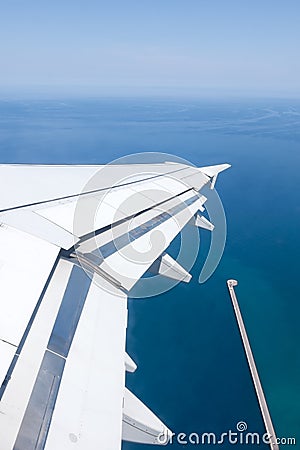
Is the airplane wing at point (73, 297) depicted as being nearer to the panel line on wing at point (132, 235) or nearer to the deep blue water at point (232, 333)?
the panel line on wing at point (132, 235)

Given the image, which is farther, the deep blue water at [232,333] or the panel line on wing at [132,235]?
the deep blue water at [232,333]

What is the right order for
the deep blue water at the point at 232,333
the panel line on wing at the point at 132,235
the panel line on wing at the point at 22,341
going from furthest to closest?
the deep blue water at the point at 232,333 → the panel line on wing at the point at 132,235 → the panel line on wing at the point at 22,341

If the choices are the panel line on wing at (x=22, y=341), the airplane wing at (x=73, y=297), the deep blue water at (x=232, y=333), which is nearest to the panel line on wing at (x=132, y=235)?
the airplane wing at (x=73, y=297)

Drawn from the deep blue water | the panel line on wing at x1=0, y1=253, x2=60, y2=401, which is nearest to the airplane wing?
the panel line on wing at x1=0, y1=253, x2=60, y2=401

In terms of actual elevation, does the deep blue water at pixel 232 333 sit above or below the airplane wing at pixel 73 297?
above

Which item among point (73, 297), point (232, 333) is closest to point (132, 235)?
point (73, 297)

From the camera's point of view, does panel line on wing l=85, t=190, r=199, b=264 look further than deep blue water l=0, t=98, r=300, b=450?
No

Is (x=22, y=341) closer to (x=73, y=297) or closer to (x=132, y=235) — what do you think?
(x=73, y=297)

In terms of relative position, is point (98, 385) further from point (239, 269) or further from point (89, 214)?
point (239, 269)

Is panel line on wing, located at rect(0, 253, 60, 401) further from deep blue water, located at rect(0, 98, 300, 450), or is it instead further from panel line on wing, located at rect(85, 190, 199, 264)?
deep blue water, located at rect(0, 98, 300, 450)
